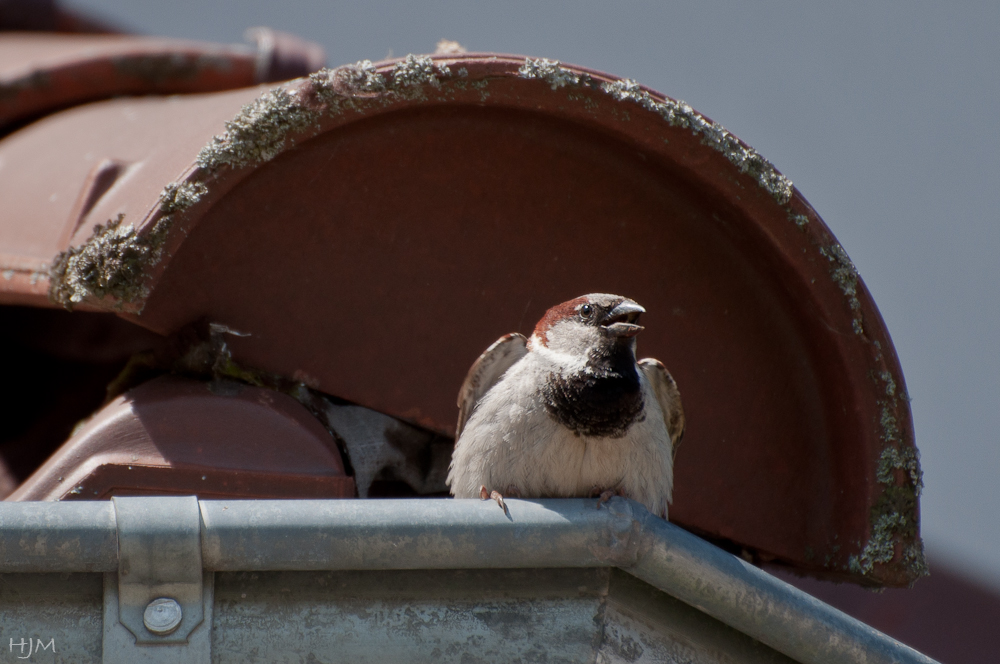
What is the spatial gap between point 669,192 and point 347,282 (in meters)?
0.64

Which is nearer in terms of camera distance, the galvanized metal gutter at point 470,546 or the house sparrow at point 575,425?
the galvanized metal gutter at point 470,546

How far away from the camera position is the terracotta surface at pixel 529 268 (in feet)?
5.25

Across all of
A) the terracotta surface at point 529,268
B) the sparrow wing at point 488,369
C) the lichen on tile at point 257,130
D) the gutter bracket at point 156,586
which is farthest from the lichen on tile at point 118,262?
the sparrow wing at point 488,369

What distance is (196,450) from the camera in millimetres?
1531

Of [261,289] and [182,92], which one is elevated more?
[182,92]

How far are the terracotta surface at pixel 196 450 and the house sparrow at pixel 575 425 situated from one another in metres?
A: 0.32

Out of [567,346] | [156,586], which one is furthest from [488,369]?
[156,586]

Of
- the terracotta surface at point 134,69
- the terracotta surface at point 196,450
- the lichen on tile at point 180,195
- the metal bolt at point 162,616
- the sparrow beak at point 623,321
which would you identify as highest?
the terracotta surface at point 134,69

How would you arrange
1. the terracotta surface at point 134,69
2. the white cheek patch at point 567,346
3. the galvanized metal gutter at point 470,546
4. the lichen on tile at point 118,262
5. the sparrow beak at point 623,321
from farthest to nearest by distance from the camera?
the terracotta surface at point 134,69
the white cheek patch at point 567,346
the sparrow beak at point 623,321
the lichen on tile at point 118,262
the galvanized metal gutter at point 470,546

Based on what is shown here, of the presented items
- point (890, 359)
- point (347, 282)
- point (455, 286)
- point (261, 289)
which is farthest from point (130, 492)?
point (890, 359)

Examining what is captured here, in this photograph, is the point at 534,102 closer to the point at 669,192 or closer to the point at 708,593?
the point at 669,192

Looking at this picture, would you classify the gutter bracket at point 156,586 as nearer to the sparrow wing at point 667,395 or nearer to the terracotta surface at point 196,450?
the terracotta surface at point 196,450

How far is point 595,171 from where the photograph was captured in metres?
1.75

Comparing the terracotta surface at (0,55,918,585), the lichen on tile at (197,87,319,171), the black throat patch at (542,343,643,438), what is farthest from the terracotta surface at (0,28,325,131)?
the black throat patch at (542,343,643,438)
